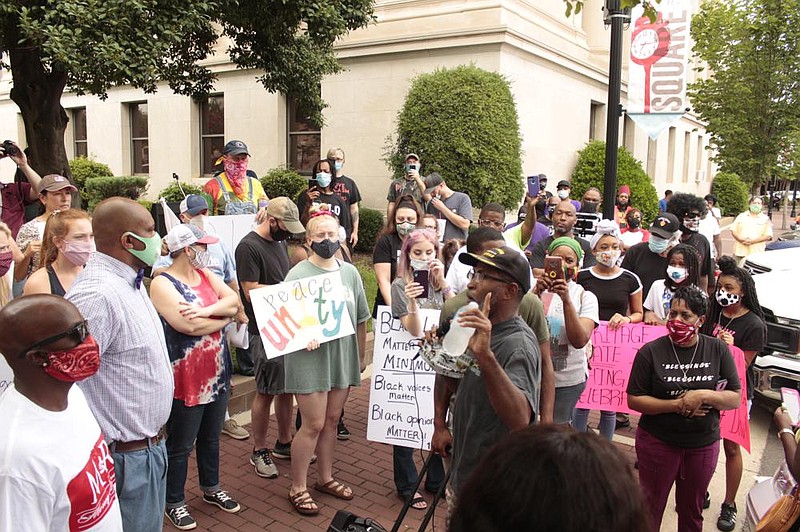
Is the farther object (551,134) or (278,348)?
(551,134)

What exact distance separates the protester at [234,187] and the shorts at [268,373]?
3.00 meters

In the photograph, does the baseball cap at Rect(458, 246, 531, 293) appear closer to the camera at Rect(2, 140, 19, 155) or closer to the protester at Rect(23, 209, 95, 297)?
the protester at Rect(23, 209, 95, 297)

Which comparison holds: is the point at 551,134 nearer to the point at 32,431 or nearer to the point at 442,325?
the point at 442,325

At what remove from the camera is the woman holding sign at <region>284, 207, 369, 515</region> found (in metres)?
4.45

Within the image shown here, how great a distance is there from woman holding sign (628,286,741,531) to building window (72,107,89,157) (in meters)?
26.6

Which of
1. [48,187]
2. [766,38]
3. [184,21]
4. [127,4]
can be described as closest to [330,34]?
[184,21]

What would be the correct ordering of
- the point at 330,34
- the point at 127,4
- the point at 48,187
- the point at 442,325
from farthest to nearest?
the point at 330,34, the point at 127,4, the point at 48,187, the point at 442,325

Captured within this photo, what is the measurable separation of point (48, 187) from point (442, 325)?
406 cm

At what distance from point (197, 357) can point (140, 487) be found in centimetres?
120

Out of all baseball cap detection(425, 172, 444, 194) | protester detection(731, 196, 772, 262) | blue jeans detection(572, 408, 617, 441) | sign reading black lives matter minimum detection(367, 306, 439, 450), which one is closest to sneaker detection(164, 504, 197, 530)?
sign reading black lives matter minimum detection(367, 306, 439, 450)

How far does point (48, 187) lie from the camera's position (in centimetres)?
543

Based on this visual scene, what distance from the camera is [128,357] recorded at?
2.91m

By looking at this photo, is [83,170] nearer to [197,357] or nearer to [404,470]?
[197,357]

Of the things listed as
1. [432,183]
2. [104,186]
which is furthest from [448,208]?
[104,186]
